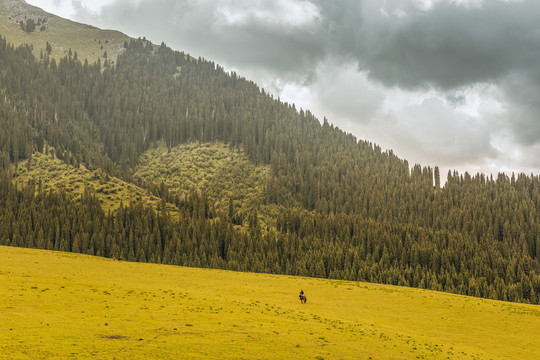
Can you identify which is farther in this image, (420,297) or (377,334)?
(420,297)

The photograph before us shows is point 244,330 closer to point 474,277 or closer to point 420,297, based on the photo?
point 420,297

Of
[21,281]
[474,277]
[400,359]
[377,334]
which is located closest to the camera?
[400,359]

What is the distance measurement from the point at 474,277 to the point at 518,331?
12572cm

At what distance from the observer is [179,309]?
44125 millimetres

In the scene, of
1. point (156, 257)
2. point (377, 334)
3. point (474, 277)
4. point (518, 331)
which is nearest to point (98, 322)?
point (377, 334)

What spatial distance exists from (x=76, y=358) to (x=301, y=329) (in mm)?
22903

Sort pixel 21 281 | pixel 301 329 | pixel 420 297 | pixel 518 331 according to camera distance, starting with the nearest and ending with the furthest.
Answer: pixel 301 329
pixel 21 281
pixel 518 331
pixel 420 297

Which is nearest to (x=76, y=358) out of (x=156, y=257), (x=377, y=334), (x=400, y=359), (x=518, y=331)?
(x=400, y=359)

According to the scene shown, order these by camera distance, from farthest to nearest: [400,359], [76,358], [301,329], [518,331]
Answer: [518,331], [301,329], [400,359], [76,358]

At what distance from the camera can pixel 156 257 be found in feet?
556

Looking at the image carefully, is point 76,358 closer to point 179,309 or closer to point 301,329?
point 179,309

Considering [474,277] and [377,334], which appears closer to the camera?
[377,334]

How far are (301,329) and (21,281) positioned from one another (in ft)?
126

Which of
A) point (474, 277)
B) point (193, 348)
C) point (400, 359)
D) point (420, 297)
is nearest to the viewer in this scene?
point (193, 348)
